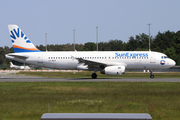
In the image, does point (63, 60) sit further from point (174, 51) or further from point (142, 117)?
point (174, 51)

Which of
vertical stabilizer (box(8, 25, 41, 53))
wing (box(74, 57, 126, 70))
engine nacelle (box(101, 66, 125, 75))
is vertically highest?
vertical stabilizer (box(8, 25, 41, 53))

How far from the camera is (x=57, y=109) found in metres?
12.7

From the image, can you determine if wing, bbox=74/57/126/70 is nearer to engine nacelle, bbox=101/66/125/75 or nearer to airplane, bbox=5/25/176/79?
airplane, bbox=5/25/176/79

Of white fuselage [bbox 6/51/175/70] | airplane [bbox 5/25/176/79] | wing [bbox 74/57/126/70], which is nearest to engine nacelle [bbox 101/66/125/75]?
wing [bbox 74/57/126/70]

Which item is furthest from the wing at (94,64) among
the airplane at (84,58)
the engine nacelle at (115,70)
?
the engine nacelle at (115,70)

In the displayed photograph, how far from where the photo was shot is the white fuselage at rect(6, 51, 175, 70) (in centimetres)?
3562

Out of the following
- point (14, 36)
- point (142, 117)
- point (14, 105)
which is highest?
point (14, 36)

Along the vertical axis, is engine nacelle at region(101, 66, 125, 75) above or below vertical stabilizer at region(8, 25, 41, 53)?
below

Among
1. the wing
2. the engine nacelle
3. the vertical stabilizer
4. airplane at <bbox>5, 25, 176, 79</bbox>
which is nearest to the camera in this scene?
the engine nacelle

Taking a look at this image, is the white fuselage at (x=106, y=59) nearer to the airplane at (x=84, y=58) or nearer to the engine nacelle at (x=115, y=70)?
the airplane at (x=84, y=58)

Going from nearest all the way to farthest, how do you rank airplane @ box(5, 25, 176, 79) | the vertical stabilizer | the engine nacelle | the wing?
the engine nacelle
the wing
airplane @ box(5, 25, 176, 79)
the vertical stabilizer

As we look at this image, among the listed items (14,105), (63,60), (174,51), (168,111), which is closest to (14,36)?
(63,60)

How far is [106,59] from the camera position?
35.9 metres

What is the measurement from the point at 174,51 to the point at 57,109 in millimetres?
77096
